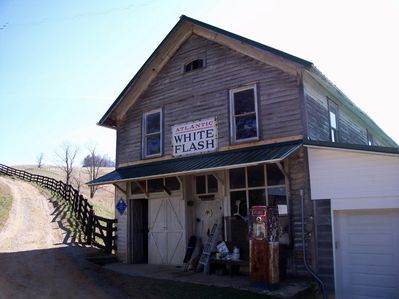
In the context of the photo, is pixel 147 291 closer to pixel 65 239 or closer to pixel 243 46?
pixel 243 46

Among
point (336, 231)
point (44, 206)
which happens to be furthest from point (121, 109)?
point (44, 206)

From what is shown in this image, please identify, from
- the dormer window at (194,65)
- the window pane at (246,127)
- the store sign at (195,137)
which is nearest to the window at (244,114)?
the window pane at (246,127)

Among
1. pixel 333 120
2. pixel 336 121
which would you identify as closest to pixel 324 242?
pixel 333 120

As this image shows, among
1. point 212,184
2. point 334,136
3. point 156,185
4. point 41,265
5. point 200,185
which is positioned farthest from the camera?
point 156,185

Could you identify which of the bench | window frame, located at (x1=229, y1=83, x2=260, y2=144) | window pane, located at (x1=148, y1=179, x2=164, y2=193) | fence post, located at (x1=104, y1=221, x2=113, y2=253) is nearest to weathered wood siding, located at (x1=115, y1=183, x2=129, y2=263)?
fence post, located at (x1=104, y1=221, x2=113, y2=253)

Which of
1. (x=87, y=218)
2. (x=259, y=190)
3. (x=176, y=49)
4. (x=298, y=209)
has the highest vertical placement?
(x=176, y=49)

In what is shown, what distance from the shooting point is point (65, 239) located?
17.8m

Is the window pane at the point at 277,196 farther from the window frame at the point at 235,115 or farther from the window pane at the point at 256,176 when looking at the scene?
the window frame at the point at 235,115

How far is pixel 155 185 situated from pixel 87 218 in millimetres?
5155

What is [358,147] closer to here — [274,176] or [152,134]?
→ [274,176]

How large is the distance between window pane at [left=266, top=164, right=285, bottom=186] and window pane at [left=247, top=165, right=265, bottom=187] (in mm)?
195

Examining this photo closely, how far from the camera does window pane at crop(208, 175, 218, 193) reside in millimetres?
12966

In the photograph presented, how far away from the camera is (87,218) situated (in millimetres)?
17938

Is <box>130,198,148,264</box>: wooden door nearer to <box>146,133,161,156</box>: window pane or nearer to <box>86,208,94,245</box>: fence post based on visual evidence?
<box>146,133,161,156</box>: window pane
